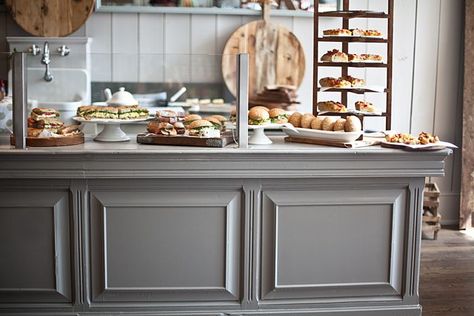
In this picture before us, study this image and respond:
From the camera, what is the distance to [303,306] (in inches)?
123

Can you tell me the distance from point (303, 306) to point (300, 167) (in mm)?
622

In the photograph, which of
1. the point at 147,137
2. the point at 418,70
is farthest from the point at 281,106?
the point at 147,137

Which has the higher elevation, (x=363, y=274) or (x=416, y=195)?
(x=416, y=195)

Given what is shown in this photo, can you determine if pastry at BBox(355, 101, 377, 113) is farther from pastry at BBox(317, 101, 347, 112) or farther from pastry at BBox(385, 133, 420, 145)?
pastry at BBox(385, 133, 420, 145)

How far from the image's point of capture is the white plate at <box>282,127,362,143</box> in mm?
3123

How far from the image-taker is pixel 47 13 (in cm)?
489

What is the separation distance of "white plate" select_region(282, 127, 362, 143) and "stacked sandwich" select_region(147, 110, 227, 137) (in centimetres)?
33

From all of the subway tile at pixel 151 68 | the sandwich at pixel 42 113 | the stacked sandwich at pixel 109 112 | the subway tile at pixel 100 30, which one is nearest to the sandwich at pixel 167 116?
the stacked sandwich at pixel 109 112

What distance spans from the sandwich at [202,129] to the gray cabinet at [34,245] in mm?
605

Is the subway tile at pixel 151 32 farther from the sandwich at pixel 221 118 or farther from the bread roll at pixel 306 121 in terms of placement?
the bread roll at pixel 306 121

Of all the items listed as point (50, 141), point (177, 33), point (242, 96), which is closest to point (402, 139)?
point (242, 96)

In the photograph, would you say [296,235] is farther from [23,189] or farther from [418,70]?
[418,70]

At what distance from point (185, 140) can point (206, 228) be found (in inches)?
15.4

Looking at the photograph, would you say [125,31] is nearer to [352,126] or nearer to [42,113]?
[42,113]
